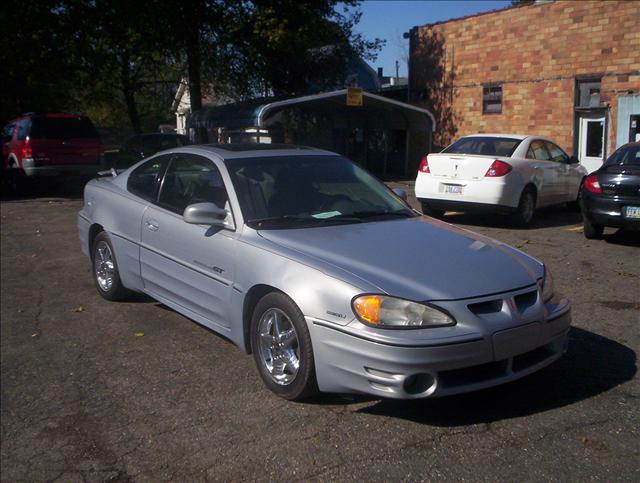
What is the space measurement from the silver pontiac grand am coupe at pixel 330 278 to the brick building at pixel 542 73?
1276cm

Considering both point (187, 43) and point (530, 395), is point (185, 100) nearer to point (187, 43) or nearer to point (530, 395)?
point (187, 43)

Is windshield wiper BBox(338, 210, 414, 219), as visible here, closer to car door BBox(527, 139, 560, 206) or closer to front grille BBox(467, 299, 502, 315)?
front grille BBox(467, 299, 502, 315)

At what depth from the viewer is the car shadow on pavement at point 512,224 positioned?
11.1m

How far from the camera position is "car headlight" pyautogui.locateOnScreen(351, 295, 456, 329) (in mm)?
3598

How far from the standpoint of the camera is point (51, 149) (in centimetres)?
1605

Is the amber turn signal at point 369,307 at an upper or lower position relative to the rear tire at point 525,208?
upper

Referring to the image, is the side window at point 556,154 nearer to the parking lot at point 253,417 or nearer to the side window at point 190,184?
the parking lot at point 253,417

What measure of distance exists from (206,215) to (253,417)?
1.41m

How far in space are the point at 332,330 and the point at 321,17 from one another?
21652 millimetres

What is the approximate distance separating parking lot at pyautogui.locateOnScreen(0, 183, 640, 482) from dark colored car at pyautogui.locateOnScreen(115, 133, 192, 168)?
1643 centimetres

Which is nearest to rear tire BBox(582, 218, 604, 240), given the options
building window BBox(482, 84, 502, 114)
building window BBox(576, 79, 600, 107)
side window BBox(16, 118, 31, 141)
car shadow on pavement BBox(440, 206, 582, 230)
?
car shadow on pavement BBox(440, 206, 582, 230)

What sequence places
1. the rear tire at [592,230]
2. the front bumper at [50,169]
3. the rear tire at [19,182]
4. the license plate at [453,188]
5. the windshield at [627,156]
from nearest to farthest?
1. the windshield at [627,156]
2. the rear tire at [592,230]
3. the license plate at [453,188]
4. the front bumper at [50,169]
5. the rear tire at [19,182]

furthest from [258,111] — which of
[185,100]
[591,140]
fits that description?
[185,100]

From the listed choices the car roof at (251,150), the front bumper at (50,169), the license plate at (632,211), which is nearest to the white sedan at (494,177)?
the license plate at (632,211)
